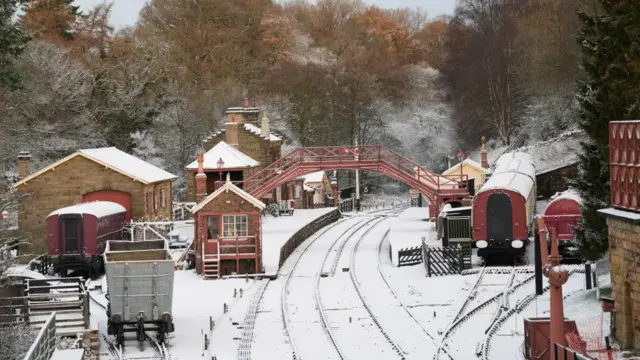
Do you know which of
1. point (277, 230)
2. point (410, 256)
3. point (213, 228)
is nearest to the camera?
point (213, 228)

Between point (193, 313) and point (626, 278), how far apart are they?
13299 millimetres

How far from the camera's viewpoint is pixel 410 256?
38.7 m

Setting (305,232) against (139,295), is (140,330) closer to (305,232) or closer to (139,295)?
(139,295)

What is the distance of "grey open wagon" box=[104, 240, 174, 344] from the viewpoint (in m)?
24.4

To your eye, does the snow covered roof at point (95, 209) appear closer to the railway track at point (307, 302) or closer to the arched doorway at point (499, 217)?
the railway track at point (307, 302)

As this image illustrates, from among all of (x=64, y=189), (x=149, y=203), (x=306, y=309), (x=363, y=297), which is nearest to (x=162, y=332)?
(x=306, y=309)

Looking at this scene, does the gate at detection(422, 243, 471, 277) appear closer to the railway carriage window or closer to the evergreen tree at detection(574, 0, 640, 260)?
the evergreen tree at detection(574, 0, 640, 260)

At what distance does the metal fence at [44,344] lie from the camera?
1710 centimetres

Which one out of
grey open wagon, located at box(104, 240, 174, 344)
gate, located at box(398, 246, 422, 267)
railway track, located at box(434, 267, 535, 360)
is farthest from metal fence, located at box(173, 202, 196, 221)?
grey open wagon, located at box(104, 240, 174, 344)

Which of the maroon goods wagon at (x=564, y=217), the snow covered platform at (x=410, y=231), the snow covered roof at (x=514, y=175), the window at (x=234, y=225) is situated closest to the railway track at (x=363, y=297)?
the snow covered platform at (x=410, y=231)

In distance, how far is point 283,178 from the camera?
155 ft

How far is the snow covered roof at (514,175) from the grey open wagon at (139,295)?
46.7 feet

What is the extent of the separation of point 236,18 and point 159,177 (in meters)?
42.7

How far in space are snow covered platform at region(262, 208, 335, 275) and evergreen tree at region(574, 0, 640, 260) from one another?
13.6m
